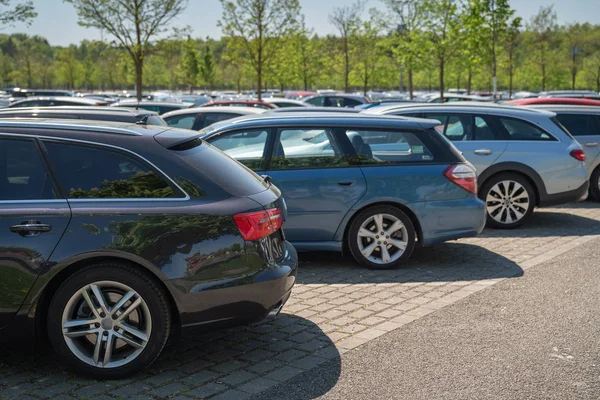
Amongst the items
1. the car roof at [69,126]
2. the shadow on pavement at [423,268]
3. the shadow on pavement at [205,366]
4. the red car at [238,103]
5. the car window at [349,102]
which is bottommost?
the shadow on pavement at [423,268]

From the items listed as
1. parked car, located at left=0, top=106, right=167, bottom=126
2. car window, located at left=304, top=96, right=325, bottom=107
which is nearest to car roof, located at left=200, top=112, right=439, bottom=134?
parked car, located at left=0, top=106, right=167, bottom=126

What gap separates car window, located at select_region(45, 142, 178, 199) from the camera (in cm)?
487

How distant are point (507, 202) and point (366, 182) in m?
3.67

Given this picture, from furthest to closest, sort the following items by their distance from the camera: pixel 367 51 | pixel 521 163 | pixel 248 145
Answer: pixel 367 51
pixel 521 163
pixel 248 145

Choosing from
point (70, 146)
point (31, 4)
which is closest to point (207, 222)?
point (70, 146)

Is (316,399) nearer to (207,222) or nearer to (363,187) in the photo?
(207,222)

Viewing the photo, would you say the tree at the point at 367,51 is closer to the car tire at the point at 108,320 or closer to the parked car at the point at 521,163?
the parked car at the point at 521,163

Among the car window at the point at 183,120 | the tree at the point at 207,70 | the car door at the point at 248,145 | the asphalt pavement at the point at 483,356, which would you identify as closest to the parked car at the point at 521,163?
the car door at the point at 248,145

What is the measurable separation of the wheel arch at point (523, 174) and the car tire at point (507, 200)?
5cm

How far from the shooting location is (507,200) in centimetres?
1102

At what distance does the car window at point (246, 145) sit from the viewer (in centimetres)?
830

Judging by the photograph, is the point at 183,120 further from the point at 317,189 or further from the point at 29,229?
the point at 29,229

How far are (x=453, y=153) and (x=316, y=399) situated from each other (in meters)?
4.55

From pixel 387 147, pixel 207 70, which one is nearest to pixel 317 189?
pixel 387 147
